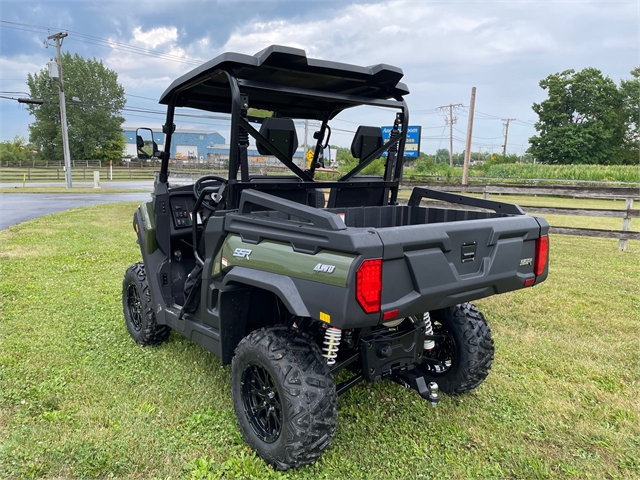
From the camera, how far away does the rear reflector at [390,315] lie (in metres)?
2.04

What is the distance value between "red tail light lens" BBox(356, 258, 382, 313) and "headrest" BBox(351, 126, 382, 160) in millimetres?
1532

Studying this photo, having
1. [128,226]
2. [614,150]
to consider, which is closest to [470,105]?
[128,226]

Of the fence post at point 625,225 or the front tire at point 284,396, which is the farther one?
the fence post at point 625,225

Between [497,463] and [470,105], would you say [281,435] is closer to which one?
[497,463]

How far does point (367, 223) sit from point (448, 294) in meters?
1.18

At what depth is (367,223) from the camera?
3.32 metres

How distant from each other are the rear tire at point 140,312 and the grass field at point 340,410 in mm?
125

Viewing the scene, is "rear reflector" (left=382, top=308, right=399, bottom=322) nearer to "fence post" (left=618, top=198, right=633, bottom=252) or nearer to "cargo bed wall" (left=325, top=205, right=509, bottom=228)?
"cargo bed wall" (left=325, top=205, right=509, bottom=228)

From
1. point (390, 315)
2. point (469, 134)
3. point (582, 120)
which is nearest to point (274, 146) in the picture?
point (390, 315)

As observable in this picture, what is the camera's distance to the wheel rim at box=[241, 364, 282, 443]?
98.7 inches

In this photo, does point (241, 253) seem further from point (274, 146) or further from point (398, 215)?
point (398, 215)

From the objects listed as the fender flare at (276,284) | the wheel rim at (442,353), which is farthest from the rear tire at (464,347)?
the fender flare at (276,284)

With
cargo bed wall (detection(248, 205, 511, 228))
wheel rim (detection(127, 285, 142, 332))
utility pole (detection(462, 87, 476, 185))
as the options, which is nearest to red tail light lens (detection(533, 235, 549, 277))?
cargo bed wall (detection(248, 205, 511, 228))

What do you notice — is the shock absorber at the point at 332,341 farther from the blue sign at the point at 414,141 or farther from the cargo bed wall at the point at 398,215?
the blue sign at the point at 414,141
